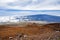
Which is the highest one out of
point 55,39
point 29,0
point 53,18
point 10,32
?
point 29,0

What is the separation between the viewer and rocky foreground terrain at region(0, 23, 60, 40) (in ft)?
4.91

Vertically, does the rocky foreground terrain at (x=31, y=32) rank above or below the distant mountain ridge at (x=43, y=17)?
below

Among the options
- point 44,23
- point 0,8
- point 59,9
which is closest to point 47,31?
point 44,23

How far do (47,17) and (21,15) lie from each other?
1.10 feet

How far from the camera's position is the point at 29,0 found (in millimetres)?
1562

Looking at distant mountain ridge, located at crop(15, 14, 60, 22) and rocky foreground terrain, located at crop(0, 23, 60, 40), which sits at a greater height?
distant mountain ridge, located at crop(15, 14, 60, 22)

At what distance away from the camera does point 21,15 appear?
5.10ft

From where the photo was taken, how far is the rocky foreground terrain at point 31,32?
1.50 meters

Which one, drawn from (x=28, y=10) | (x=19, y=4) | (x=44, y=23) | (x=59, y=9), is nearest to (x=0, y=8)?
(x=19, y=4)

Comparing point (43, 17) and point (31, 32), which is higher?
point (43, 17)

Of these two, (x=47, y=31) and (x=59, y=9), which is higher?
(x=59, y=9)

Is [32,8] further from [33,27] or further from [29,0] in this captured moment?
[33,27]

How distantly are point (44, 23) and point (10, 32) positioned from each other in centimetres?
45

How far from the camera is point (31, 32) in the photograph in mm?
1532
